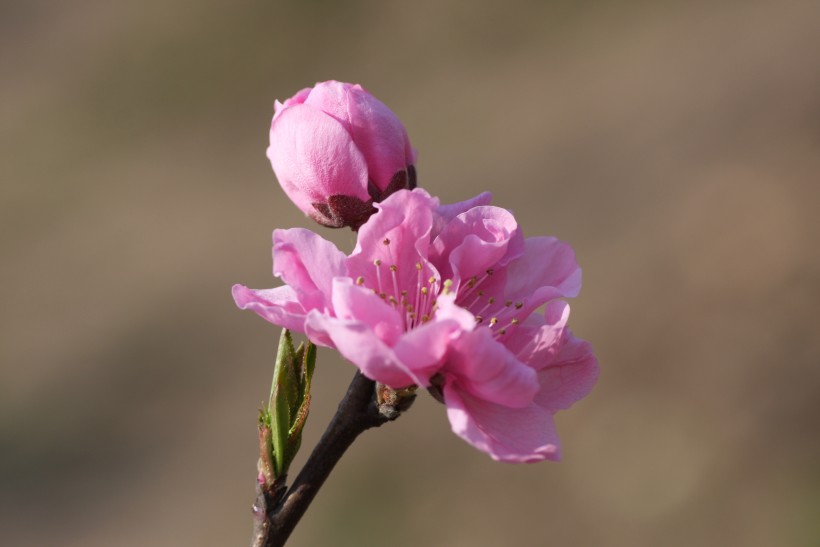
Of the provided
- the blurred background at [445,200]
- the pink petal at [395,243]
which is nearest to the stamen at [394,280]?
the pink petal at [395,243]

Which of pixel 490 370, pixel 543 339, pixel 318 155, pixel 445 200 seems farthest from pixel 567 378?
pixel 445 200

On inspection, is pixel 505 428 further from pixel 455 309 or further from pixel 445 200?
pixel 445 200

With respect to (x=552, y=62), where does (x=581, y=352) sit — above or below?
above

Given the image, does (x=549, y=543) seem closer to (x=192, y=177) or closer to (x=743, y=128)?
(x=743, y=128)

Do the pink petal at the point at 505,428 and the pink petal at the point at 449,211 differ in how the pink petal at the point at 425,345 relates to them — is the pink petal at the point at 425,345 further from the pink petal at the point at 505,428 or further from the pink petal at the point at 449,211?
the pink petal at the point at 449,211

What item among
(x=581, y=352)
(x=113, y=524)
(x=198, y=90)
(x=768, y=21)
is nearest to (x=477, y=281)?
(x=581, y=352)

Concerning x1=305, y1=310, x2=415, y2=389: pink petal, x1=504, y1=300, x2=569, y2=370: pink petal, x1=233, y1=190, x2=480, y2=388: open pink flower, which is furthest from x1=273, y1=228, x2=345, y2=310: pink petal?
x1=504, y1=300, x2=569, y2=370: pink petal

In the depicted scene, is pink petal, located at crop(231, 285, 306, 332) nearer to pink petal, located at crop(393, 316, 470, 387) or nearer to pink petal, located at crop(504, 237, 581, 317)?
pink petal, located at crop(393, 316, 470, 387)
